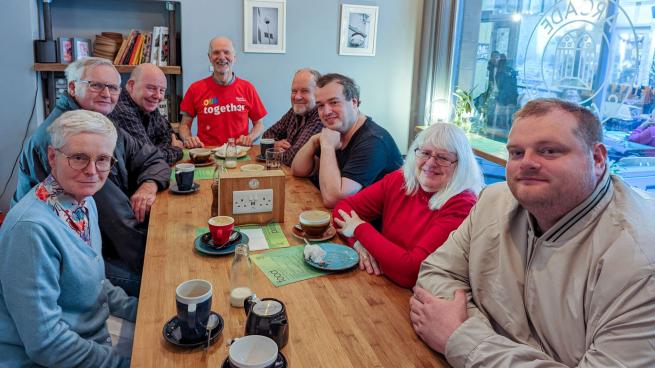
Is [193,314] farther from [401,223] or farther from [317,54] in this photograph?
[317,54]

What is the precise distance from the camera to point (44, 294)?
4.04 feet

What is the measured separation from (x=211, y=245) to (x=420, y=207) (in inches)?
Answer: 28.2

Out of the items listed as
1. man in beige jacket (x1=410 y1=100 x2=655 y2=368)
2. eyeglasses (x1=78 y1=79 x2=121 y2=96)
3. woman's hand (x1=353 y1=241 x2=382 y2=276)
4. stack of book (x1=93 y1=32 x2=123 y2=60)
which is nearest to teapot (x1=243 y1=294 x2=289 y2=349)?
man in beige jacket (x1=410 y1=100 x2=655 y2=368)

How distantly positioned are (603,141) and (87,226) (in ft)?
4.70

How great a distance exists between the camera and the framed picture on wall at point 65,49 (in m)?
4.01

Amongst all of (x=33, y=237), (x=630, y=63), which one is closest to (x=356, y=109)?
(x=33, y=237)

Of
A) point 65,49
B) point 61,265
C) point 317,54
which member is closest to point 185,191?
point 61,265

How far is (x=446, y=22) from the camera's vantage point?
4934 mm

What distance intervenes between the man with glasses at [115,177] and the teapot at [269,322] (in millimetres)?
1045

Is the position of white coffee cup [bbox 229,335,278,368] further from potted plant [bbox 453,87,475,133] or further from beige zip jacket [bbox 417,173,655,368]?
potted plant [bbox 453,87,475,133]

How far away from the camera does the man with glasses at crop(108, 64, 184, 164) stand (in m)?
2.74

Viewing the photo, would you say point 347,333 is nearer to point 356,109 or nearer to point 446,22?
point 356,109

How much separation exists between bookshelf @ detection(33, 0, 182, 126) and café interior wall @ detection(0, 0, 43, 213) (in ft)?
0.38

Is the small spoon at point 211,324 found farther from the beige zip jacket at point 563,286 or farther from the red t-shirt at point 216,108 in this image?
the red t-shirt at point 216,108
